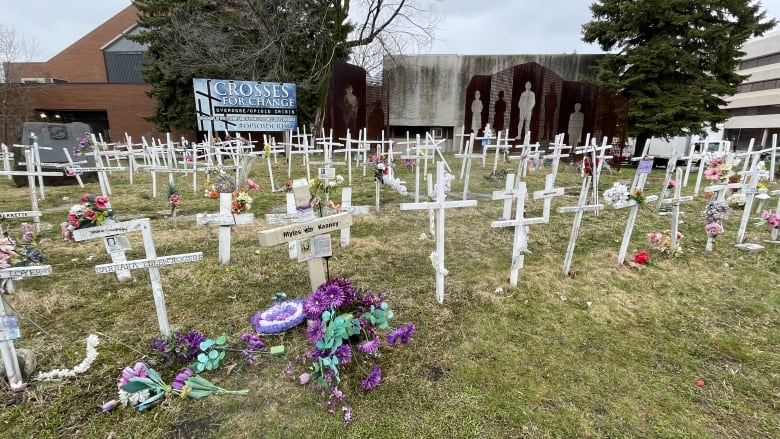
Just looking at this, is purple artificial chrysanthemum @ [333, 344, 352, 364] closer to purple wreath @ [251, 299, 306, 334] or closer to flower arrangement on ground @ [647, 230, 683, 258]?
purple wreath @ [251, 299, 306, 334]

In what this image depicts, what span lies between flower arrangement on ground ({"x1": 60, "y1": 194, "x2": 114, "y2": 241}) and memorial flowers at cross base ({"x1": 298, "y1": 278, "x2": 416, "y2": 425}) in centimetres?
198

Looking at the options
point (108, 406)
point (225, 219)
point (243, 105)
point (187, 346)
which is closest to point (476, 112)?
point (243, 105)

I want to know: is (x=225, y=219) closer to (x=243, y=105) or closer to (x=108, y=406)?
(x=108, y=406)

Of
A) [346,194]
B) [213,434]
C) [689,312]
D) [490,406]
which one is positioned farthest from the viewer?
[346,194]

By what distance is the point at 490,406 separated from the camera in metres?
→ 2.34

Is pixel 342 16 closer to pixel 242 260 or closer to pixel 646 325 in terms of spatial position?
pixel 242 260

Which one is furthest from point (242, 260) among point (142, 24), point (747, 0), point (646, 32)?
point (747, 0)

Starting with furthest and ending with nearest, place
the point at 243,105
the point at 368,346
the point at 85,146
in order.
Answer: the point at 243,105, the point at 85,146, the point at 368,346

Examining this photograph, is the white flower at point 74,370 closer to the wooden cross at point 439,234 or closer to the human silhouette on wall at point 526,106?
the wooden cross at point 439,234

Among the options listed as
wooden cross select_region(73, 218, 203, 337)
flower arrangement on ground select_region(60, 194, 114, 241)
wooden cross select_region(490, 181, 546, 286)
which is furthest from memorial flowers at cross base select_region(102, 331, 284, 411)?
wooden cross select_region(490, 181, 546, 286)

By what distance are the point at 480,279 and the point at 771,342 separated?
95.4 inches

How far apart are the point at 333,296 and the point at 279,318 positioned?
0.90 meters

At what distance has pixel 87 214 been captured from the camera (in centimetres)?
298

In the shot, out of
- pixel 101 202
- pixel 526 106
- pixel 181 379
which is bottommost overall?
pixel 181 379
